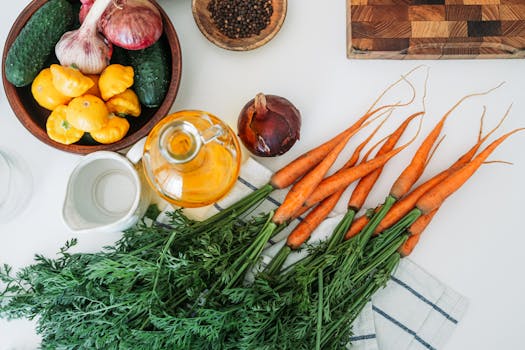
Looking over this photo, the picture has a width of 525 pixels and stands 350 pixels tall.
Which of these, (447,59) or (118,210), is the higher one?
(447,59)

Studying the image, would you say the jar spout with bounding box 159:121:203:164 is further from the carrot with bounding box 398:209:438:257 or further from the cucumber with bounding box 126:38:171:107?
the carrot with bounding box 398:209:438:257

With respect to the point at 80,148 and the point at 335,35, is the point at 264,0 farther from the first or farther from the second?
the point at 80,148

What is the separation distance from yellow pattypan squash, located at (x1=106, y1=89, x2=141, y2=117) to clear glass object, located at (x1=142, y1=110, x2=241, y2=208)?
0.06 meters

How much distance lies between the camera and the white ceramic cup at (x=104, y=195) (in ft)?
2.97

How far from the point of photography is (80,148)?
915 millimetres

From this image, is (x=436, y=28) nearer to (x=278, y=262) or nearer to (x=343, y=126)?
(x=343, y=126)

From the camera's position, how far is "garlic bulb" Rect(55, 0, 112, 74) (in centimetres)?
88

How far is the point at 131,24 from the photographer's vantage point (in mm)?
875

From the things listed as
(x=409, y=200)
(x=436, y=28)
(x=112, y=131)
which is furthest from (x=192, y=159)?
(x=436, y=28)

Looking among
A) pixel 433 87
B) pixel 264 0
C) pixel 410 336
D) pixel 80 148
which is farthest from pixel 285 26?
pixel 410 336

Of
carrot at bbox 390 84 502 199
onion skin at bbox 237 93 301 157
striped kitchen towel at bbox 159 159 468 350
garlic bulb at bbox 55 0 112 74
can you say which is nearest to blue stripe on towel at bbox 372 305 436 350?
striped kitchen towel at bbox 159 159 468 350

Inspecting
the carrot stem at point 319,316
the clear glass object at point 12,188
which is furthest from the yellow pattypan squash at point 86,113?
the carrot stem at point 319,316

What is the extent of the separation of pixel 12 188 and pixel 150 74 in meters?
0.37

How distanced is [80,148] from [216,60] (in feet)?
1.02
